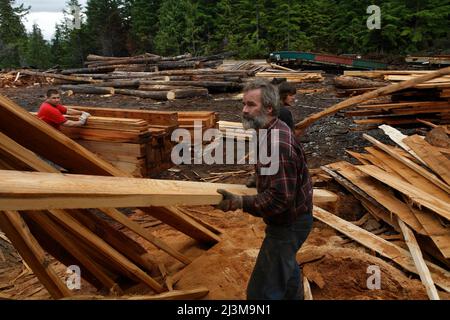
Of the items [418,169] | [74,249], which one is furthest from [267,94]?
[418,169]

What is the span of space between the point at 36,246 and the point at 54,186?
117 centimetres

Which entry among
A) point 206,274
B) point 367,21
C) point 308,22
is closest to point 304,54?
point 367,21

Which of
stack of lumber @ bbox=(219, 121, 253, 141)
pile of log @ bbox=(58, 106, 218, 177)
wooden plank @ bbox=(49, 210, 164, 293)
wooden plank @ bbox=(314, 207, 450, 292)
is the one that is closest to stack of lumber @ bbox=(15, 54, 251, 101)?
stack of lumber @ bbox=(219, 121, 253, 141)

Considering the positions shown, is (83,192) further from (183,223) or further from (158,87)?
(158,87)

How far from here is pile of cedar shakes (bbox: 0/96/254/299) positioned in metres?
2.04

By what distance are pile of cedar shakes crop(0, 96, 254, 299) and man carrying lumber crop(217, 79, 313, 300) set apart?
1.15ft

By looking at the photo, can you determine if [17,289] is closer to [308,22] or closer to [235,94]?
[235,94]

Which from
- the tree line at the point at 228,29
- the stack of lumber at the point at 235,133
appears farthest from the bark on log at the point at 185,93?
the tree line at the point at 228,29

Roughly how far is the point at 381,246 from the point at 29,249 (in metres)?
3.86

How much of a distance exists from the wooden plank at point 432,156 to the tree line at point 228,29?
26.1m

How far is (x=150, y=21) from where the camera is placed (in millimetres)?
44906

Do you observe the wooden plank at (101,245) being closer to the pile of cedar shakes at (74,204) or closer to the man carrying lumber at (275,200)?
the pile of cedar shakes at (74,204)

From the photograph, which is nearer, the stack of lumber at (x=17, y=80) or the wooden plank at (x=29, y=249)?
the wooden plank at (x=29, y=249)

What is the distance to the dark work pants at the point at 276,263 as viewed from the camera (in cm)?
306
